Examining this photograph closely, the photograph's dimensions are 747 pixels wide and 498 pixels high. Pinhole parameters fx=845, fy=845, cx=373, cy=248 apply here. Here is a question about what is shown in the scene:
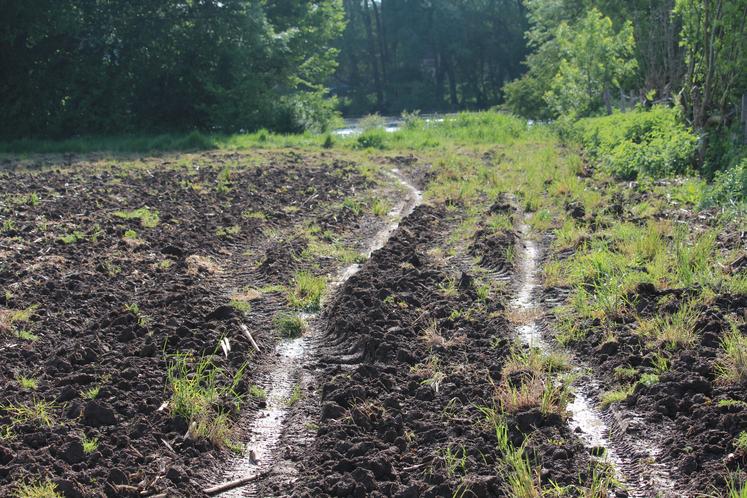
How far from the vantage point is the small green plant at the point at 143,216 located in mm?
11661

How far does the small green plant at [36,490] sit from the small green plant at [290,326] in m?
3.17

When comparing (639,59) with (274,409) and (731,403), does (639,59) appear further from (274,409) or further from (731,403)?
(274,409)

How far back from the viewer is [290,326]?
7578 millimetres

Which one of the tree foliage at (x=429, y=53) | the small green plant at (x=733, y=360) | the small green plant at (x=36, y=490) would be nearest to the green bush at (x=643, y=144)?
the small green plant at (x=733, y=360)

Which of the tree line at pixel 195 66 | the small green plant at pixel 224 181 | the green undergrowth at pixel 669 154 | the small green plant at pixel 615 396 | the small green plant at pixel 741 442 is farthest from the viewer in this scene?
the tree line at pixel 195 66

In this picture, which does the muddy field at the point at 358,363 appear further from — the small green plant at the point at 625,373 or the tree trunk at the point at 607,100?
the tree trunk at the point at 607,100

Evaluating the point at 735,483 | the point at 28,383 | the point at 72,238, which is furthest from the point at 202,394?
the point at 72,238

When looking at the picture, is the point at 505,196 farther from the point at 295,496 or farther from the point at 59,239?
the point at 295,496

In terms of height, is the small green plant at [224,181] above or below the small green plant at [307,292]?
above

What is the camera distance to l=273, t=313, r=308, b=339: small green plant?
296 inches

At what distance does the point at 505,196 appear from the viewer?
13781 millimetres

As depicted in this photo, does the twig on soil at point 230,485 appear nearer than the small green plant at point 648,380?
Yes

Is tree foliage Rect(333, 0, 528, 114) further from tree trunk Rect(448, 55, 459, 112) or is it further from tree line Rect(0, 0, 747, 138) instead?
tree line Rect(0, 0, 747, 138)

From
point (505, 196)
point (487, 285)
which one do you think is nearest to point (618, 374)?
point (487, 285)
